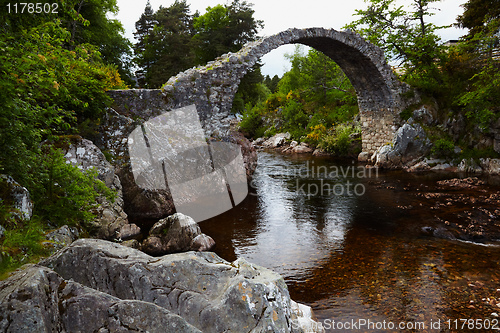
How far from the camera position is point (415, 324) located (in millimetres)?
4141

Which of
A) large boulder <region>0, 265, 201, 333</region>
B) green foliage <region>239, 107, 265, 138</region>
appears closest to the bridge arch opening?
large boulder <region>0, 265, 201, 333</region>

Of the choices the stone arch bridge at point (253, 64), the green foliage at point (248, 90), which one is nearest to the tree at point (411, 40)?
the stone arch bridge at point (253, 64)

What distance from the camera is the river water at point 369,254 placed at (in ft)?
14.5

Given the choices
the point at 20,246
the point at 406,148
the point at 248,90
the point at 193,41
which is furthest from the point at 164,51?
the point at 20,246

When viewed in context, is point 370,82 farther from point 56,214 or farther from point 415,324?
point 56,214

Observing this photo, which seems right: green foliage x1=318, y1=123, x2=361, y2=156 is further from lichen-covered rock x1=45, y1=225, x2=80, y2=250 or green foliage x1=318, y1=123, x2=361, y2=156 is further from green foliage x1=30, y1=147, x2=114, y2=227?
lichen-covered rock x1=45, y1=225, x2=80, y2=250

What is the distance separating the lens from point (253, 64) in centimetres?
1189

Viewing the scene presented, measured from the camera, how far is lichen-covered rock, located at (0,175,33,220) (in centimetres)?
391

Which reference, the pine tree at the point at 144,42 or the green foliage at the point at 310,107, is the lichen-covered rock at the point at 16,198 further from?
the pine tree at the point at 144,42

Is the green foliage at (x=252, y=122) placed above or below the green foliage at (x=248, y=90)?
below

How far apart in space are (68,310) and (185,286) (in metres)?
0.93

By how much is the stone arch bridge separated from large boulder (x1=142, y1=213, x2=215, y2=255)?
4570 mm

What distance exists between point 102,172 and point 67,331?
19.6ft

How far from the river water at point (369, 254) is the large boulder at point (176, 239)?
50cm
